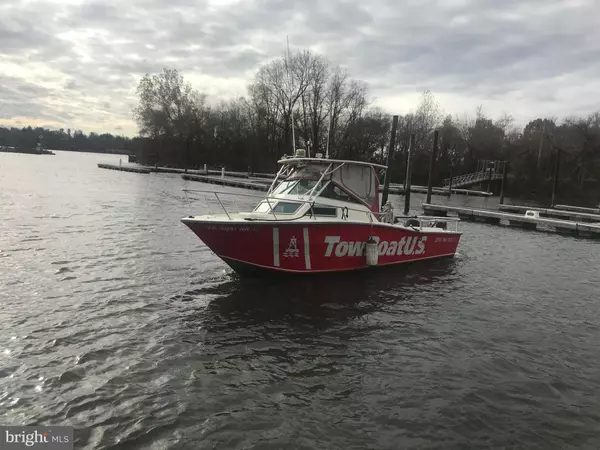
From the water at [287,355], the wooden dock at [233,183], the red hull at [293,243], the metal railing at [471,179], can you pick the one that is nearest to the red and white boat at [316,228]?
the red hull at [293,243]

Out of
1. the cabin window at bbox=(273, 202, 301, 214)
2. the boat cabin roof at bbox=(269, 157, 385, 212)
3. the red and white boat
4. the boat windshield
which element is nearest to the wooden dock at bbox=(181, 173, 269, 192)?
the boat cabin roof at bbox=(269, 157, 385, 212)

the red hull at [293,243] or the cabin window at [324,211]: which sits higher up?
the cabin window at [324,211]

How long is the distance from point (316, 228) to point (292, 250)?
74cm

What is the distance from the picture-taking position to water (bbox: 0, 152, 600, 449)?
502 cm

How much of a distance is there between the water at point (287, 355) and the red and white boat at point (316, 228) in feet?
1.98

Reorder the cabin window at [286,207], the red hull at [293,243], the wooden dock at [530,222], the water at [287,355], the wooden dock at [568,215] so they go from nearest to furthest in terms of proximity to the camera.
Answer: the water at [287,355], the red hull at [293,243], the cabin window at [286,207], the wooden dock at [530,222], the wooden dock at [568,215]

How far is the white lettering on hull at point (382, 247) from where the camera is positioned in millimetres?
10445

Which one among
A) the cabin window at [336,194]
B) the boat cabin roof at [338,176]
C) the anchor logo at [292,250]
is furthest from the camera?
the boat cabin roof at [338,176]

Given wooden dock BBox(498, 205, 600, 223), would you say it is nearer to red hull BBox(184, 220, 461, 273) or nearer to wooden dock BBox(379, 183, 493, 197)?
wooden dock BBox(379, 183, 493, 197)

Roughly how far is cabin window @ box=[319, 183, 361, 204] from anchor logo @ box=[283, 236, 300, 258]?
1.90 m

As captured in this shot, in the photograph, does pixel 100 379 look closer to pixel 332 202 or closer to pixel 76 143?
pixel 332 202

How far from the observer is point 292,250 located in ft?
32.3

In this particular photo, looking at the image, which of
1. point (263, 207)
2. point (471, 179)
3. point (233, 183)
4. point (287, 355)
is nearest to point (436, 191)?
point (471, 179)

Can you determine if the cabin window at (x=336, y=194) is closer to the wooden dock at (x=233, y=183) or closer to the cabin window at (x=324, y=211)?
the cabin window at (x=324, y=211)
